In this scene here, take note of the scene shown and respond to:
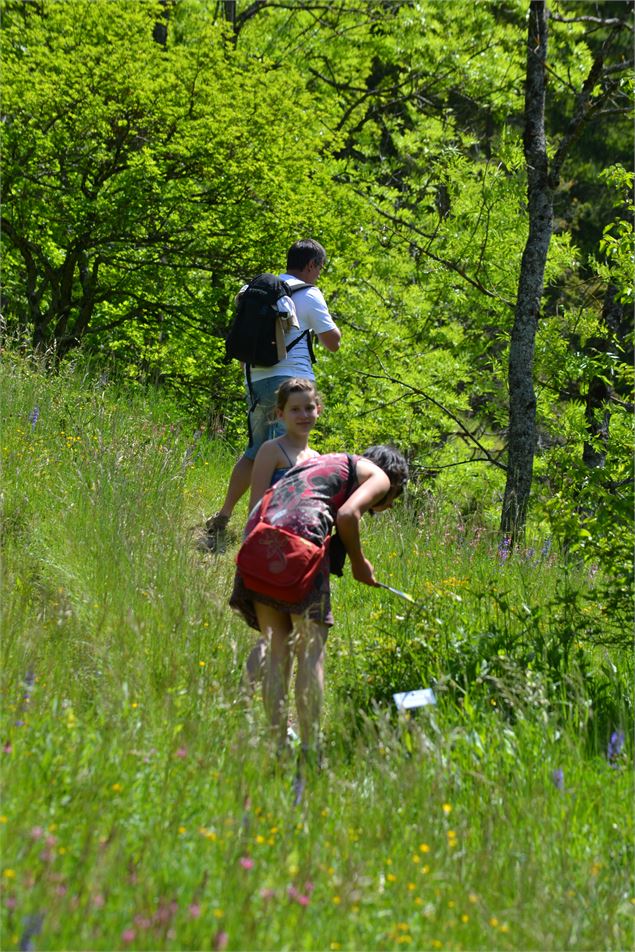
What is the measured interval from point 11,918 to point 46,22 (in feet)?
35.0

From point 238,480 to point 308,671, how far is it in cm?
284

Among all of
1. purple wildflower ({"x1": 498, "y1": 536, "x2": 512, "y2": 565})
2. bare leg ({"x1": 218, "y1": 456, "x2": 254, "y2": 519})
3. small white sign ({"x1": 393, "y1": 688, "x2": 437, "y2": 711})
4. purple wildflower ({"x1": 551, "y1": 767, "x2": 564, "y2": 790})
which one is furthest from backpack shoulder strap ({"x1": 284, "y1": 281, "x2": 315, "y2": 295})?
purple wildflower ({"x1": 551, "y1": 767, "x2": 564, "y2": 790})

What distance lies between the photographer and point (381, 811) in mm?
3254

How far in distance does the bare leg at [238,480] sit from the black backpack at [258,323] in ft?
2.67

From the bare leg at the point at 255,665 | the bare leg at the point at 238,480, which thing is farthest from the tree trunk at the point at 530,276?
the bare leg at the point at 255,665

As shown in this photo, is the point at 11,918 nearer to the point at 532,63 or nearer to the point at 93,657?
the point at 93,657

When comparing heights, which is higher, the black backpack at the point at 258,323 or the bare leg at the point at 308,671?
the black backpack at the point at 258,323

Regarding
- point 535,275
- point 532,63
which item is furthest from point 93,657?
point 532,63

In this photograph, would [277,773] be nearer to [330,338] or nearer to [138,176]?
[330,338]

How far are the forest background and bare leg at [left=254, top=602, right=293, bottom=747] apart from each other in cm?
17

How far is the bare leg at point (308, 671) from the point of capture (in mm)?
3973

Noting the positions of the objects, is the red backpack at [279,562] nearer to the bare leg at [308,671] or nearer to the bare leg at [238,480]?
the bare leg at [308,671]

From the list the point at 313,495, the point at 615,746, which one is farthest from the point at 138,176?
the point at 615,746

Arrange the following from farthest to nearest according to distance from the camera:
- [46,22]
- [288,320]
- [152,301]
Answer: [152,301] < [46,22] < [288,320]
